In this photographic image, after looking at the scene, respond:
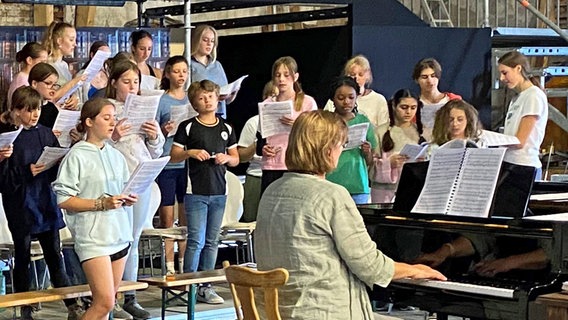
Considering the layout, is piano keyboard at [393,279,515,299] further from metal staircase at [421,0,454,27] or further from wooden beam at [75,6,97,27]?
wooden beam at [75,6,97,27]

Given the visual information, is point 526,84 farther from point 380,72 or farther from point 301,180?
point 301,180

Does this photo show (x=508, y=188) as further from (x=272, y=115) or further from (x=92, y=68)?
(x=92, y=68)

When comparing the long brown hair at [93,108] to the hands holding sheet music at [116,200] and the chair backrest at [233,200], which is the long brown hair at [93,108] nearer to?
the hands holding sheet music at [116,200]

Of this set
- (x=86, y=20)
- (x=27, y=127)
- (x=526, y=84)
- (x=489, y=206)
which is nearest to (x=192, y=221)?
(x=27, y=127)

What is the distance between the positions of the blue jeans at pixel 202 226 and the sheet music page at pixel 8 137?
126 cm

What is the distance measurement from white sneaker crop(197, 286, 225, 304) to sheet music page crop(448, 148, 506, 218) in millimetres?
3059

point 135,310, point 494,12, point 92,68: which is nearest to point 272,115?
point 92,68

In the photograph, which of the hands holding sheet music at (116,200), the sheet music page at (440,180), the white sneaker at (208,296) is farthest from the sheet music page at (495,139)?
the white sneaker at (208,296)

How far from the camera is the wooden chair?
397cm

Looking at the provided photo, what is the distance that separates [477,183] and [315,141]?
37.9 inches

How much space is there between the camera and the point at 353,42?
9531 millimetres

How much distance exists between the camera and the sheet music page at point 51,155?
242 inches

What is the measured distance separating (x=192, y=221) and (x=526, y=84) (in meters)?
2.16

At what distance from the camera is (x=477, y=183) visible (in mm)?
4676
